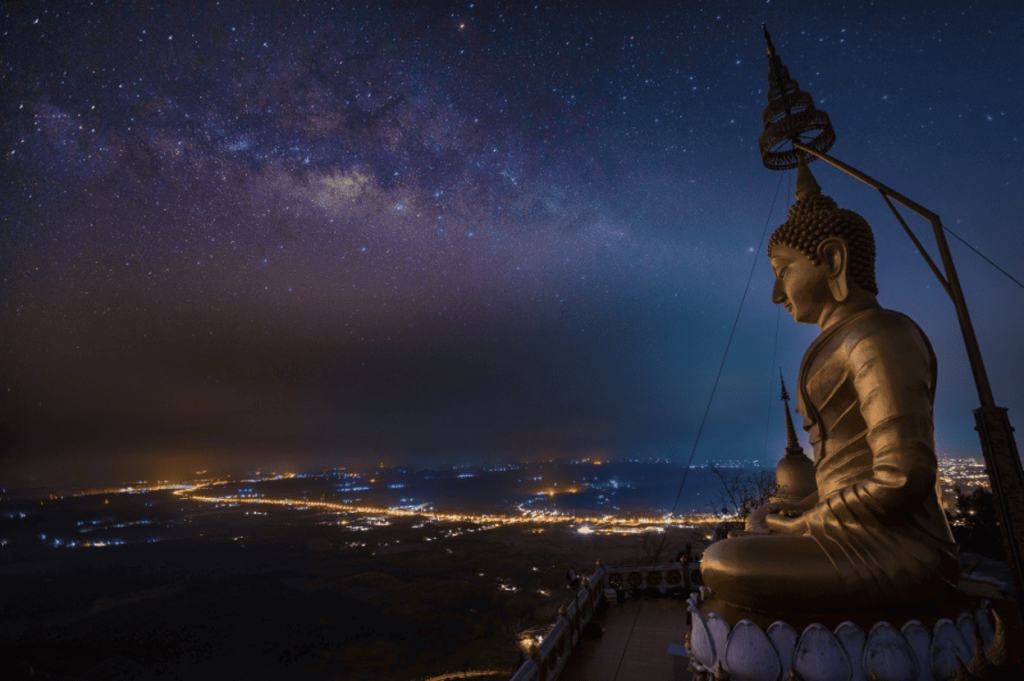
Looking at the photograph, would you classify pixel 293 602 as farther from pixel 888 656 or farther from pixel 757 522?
pixel 888 656

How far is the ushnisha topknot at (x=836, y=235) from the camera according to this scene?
182 inches

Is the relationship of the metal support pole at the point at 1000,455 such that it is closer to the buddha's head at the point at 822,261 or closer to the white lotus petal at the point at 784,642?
the white lotus petal at the point at 784,642

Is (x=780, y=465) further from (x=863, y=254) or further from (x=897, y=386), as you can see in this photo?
(x=897, y=386)

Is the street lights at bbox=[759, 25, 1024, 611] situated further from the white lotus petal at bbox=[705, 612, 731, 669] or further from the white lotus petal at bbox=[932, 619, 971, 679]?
the white lotus petal at bbox=[705, 612, 731, 669]

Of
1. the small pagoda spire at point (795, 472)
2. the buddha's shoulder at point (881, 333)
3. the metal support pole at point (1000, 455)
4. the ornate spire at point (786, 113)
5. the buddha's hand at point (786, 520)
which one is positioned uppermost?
the ornate spire at point (786, 113)

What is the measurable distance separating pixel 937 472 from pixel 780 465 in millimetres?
7130

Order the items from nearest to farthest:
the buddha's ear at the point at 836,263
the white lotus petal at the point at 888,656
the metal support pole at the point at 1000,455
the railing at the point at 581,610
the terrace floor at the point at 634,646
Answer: the metal support pole at the point at 1000,455, the white lotus petal at the point at 888,656, the buddha's ear at the point at 836,263, the railing at the point at 581,610, the terrace floor at the point at 634,646

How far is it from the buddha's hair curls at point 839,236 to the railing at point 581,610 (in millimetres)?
5590

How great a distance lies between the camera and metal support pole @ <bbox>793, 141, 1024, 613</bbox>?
7.22 feet

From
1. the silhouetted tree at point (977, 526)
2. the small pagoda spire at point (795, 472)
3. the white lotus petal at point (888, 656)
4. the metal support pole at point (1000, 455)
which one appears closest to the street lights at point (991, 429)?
the metal support pole at point (1000, 455)

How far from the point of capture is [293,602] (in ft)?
98.7

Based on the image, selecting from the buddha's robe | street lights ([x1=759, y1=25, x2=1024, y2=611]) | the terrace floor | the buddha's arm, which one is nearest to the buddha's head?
the buddha's robe

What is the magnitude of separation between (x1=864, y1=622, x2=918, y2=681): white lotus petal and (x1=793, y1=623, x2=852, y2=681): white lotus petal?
5.6 inches

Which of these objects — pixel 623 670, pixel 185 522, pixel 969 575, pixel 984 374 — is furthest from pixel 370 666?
pixel 185 522
